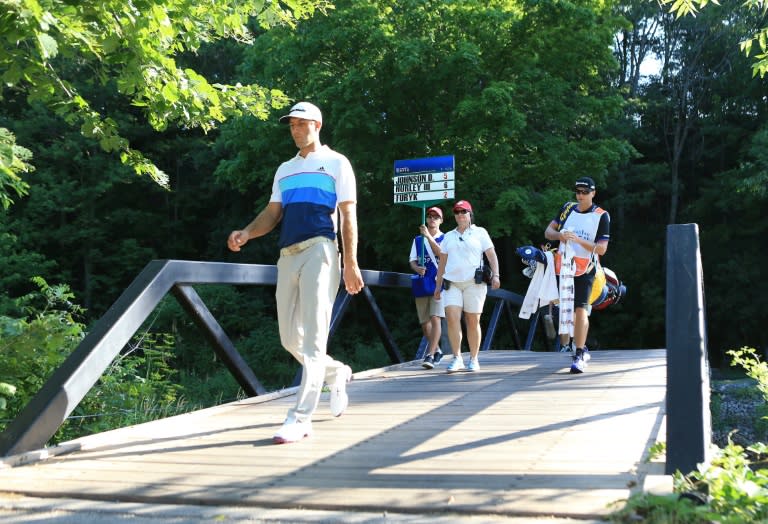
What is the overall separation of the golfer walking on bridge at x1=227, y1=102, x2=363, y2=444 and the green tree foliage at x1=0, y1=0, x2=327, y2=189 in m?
Result: 1.26

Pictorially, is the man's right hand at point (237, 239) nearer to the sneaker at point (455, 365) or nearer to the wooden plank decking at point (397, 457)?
the wooden plank decking at point (397, 457)

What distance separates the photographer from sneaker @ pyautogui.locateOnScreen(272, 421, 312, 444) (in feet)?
13.7

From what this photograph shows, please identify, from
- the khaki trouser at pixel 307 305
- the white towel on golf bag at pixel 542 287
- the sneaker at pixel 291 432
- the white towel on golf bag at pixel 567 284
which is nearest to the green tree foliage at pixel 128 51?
the khaki trouser at pixel 307 305

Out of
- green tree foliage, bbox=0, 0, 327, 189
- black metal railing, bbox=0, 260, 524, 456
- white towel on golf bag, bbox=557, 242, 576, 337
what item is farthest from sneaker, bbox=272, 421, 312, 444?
white towel on golf bag, bbox=557, 242, 576, 337

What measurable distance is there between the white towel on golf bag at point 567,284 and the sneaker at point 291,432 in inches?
124

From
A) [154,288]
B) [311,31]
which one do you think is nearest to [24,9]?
[154,288]

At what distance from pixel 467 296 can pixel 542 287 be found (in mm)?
3528

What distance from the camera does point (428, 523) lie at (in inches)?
103

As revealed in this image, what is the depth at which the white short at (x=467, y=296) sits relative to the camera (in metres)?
7.36

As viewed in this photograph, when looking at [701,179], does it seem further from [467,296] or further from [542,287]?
[467,296]

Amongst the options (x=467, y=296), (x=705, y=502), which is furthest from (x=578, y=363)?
(x=705, y=502)

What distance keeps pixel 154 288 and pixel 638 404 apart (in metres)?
3.00

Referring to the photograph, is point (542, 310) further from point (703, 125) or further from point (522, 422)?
point (703, 125)

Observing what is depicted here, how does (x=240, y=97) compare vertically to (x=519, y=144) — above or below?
below
